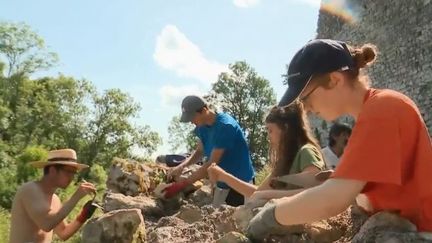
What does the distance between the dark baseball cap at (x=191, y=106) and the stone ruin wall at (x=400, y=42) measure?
27.7ft

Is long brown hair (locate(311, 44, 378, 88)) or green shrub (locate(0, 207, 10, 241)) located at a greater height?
long brown hair (locate(311, 44, 378, 88))

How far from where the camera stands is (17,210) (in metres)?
4.96

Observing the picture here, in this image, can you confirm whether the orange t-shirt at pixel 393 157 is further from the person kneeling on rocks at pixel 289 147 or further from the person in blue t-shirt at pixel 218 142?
the person in blue t-shirt at pixel 218 142

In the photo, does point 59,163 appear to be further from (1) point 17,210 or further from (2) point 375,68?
(2) point 375,68

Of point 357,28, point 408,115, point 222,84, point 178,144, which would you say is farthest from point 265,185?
point 178,144

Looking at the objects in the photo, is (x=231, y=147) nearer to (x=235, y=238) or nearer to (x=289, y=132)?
(x=289, y=132)

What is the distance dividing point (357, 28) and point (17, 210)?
14.8 meters

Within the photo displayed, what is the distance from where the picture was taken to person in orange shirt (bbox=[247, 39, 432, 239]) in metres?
2.02

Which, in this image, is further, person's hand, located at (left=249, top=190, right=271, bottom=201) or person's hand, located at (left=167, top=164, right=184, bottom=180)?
person's hand, located at (left=167, top=164, right=184, bottom=180)

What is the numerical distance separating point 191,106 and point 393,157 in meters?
4.06

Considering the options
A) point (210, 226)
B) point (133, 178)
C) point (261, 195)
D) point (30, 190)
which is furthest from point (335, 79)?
point (133, 178)

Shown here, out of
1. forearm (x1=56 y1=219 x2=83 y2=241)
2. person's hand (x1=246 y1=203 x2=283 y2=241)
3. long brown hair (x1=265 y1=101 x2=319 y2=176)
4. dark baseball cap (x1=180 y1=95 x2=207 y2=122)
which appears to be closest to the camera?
person's hand (x1=246 y1=203 x2=283 y2=241)

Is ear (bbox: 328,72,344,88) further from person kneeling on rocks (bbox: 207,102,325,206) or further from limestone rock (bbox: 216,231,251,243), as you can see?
person kneeling on rocks (bbox: 207,102,325,206)

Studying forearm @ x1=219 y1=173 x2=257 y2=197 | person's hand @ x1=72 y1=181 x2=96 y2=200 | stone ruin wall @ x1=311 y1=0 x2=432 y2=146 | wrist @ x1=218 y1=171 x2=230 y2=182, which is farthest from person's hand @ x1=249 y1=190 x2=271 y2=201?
stone ruin wall @ x1=311 y1=0 x2=432 y2=146
